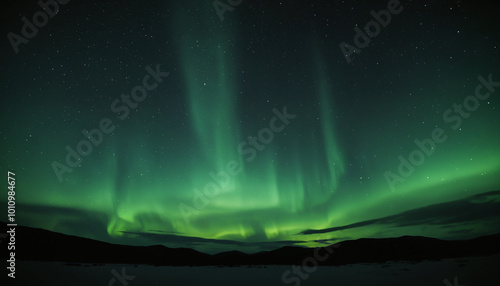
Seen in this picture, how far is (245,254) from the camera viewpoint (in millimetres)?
36219

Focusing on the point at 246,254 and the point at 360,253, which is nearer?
the point at 360,253

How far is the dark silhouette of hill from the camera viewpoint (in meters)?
14.4

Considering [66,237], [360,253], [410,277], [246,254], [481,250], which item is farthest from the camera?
[246,254]

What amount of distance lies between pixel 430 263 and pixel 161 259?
26898mm

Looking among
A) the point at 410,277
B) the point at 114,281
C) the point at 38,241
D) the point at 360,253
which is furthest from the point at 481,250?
the point at 38,241

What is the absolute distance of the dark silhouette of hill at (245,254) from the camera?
14.4 meters

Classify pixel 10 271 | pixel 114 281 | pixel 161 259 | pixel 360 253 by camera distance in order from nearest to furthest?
1. pixel 10 271
2. pixel 114 281
3. pixel 360 253
4. pixel 161 259

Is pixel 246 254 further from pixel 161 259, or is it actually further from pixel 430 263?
pixel 430 263

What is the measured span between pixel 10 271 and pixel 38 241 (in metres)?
7.61

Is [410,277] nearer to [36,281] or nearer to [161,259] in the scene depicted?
[36,281]

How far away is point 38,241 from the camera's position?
47.8 ft

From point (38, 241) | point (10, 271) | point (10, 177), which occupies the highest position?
point (10, 177)

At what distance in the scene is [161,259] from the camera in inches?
1335

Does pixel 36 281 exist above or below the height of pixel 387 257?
above
